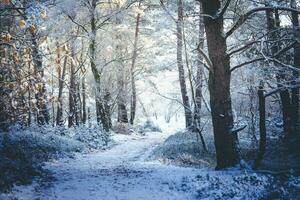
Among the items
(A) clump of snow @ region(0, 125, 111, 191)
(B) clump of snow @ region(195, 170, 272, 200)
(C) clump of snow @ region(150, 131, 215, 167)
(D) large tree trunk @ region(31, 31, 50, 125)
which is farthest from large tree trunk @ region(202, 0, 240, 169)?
(A) clump of snow @ region(0, 125, 111, 191)

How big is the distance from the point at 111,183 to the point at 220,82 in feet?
13.3

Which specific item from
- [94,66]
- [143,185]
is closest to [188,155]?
[143,185]

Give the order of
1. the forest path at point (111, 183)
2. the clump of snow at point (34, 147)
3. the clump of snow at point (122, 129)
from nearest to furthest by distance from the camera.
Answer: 1. the forest path at point (111, 183)
2. the clump of snow at point (34, 147)
3. the clump of snow at point (122, 129)

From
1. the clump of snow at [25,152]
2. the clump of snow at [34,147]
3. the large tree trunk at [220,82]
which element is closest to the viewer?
the clump of snow at [25,152]

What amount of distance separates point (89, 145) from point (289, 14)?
34.6ft

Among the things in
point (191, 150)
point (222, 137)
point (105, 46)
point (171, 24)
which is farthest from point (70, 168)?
point (105, 46)

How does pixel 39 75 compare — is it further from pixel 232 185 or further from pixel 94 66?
pixel 94 66

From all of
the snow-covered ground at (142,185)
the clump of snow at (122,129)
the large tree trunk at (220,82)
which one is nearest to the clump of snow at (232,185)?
the snow-covered ground at (142,185)

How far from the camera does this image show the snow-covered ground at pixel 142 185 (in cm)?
886

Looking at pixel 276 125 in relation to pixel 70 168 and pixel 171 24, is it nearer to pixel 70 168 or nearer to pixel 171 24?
pixel 171 24

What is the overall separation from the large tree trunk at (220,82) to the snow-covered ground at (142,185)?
0.75m

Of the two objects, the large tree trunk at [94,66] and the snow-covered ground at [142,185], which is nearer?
the snow-covered ground at [142,185]

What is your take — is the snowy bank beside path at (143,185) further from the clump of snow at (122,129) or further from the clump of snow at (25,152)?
the clump of snow at (122,129)

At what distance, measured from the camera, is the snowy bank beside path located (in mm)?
8867
